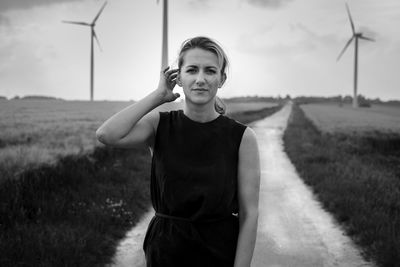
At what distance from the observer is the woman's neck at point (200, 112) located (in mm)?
2297

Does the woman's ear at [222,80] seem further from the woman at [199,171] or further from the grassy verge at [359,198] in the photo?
the grassy verge at [359,198]

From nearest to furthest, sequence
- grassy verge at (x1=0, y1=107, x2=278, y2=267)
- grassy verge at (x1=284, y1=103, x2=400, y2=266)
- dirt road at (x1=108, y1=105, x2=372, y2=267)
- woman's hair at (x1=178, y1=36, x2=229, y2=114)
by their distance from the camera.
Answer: woman's hair at (x1=178, y1=36, x2=229, y2=114) → grassy verge at (x1=0, y1=107, x2=278, y2=267) → dirt road at (x1=108, y1=105, x2=372, y2=267) → grassy verge at (x1=284, y1=103, x2=400, y2=266)

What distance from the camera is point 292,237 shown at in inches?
252

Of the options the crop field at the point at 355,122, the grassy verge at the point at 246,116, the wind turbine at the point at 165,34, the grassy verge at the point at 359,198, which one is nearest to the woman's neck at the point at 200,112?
the grassy verge at the point at 359,198

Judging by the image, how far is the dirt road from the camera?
17.9 ft

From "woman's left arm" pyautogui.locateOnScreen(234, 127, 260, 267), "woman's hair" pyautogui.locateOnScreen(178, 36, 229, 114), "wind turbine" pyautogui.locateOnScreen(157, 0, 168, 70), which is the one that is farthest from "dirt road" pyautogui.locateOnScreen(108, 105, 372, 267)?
"wind turbine" pyautogui.locateOnScreen(157, 0, 168, 70)

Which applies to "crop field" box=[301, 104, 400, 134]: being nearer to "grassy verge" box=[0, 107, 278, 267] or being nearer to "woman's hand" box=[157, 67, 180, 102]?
"grassy verge" box=[0, 107, 278, 267]

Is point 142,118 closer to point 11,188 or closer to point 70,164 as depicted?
point 11,188

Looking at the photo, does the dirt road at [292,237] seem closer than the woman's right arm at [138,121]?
No

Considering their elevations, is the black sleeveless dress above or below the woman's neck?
below

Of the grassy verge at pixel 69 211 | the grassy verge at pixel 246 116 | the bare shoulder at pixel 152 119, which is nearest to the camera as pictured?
the bare shoulder at pixel 152 119

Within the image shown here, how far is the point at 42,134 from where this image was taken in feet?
45.4

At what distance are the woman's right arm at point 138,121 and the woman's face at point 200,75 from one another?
5.3 inches

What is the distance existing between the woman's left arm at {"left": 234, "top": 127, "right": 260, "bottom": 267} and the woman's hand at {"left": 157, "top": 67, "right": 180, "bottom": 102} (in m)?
0.47
